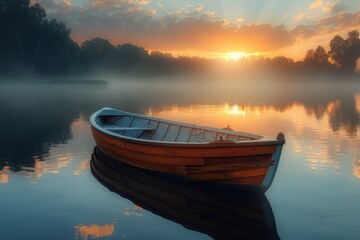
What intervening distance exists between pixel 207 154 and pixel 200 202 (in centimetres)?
157

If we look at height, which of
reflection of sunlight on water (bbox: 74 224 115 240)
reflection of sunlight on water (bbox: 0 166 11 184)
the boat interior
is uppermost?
the boat interior

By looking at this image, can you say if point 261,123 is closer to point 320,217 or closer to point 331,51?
point 320,217

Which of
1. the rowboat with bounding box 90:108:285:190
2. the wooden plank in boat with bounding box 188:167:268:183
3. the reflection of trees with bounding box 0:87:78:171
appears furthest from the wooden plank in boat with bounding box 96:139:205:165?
the reflection of trees with bounding box 0:87:78:171

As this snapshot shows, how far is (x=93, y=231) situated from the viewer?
9711 millimetres

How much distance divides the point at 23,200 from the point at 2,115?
2784cm

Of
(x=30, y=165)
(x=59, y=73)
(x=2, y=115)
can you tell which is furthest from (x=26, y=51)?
(x=30, y=165)

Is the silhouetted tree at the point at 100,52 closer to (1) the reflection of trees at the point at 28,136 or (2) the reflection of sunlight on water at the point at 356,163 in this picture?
(1) the reflection of trees at the point at 28,136

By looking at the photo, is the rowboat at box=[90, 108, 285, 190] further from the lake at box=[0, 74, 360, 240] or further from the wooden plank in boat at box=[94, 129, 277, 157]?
the lake at box=[0, 74, 360, 240]

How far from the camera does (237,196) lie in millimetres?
12219

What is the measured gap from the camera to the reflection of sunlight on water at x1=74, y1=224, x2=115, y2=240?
9422 millimetres

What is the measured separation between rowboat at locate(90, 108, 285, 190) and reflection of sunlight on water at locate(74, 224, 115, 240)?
375cm

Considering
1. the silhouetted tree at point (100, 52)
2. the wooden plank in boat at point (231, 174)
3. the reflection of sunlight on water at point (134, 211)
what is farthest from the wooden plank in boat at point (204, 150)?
the silhouetted tree at point (100, 52)

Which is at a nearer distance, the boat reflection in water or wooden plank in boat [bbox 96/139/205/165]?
the boat reflection in water

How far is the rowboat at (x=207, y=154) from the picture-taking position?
11.6m
